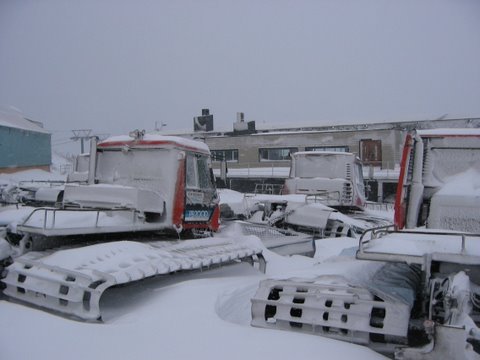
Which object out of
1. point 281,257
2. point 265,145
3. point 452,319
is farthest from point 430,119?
point 452,319

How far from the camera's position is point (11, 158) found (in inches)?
1035

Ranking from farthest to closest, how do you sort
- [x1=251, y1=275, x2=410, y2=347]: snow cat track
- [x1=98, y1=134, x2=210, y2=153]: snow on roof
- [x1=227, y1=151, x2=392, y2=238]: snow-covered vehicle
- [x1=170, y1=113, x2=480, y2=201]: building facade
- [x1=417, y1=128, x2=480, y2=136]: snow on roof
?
[x1=170, y1=113, x2=480, y2=201]: building facade → [x1=227, y1=151, x2=392, y2=238]: snow-covered vehicle → [x1=98, y1=134, x2=210, y2=153]: snow on roof → [x1=417, y1=128, x2=480, y2=136]: snow on roof → [x1=251, y1=275, x2=410, y2=347]: snow cat track

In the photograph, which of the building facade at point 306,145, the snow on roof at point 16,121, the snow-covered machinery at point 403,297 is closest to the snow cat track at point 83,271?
the snow-covered machinery at point 403,297

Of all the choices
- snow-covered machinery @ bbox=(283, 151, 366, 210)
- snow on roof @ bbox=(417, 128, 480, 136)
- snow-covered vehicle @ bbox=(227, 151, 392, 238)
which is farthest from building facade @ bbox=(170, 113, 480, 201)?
snow on roof @ bbox=(417, 128, 480, 136)

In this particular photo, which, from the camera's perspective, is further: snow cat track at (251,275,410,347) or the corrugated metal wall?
the corrugated metal wall

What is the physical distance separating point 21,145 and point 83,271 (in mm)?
25837

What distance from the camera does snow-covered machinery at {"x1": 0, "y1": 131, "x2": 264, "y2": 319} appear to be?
15.3ft

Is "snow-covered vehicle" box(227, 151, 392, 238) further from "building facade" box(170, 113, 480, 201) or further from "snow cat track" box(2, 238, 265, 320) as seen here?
"building facade" box(170, 113, 480, 201)

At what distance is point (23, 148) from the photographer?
2747 cm

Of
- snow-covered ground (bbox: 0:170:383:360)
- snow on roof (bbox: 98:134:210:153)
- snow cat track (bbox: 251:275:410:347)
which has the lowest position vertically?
snow-covered ground (bbox: 0:170:383:360)

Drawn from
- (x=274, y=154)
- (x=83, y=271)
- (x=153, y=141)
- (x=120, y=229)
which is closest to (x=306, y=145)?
(x=274, y=154)

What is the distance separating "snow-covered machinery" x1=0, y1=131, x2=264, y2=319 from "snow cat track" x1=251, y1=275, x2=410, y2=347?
1472mm

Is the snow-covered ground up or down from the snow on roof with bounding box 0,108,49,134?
down

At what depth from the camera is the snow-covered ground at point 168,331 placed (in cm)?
342
